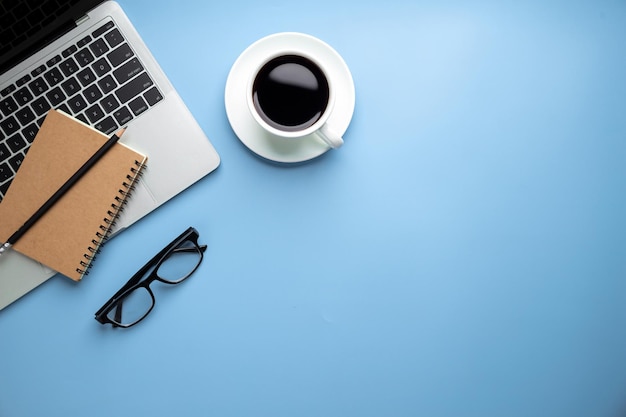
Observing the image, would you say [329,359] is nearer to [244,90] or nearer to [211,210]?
[211,210]

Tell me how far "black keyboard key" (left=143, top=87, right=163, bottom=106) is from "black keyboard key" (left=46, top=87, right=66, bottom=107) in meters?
0.12

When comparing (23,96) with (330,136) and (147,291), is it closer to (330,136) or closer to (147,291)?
(147,291)

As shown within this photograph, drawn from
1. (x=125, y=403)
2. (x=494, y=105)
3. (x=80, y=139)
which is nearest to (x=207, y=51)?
(x=80, y=139)

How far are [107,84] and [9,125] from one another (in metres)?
0.15

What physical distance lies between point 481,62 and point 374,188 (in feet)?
0.87

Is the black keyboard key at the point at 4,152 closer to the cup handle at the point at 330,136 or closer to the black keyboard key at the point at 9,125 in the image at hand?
the black keyboard key at the point at 9,125

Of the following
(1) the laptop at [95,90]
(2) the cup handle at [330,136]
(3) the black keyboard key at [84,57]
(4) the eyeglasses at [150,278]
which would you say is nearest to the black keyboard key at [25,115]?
(1) the laptop at [95,90]

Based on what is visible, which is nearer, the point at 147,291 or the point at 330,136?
the point at 330,136

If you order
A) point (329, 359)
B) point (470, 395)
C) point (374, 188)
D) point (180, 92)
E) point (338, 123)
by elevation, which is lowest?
point (470, 395)

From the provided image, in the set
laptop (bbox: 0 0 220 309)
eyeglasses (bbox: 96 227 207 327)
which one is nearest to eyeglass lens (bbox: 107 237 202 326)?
eyeglasses (bbox: 96 227 207 327)

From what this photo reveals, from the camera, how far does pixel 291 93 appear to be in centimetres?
64

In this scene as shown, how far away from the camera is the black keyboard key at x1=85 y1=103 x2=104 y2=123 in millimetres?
664

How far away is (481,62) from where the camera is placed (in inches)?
28.6

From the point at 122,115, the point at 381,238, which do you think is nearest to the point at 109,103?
the point at 122,115
